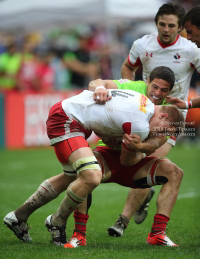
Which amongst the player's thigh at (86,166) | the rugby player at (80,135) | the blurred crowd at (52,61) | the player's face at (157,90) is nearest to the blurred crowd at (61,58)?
the blurred crowd at (52,61)

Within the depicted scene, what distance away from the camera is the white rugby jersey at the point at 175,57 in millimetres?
6262

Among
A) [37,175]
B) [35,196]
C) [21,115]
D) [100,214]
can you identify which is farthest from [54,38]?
[35,196]

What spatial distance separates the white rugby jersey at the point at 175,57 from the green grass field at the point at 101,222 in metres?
1.79

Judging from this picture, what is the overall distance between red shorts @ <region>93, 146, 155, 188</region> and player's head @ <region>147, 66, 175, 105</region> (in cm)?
70

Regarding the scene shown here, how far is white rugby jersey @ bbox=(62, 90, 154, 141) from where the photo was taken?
16.3 feet

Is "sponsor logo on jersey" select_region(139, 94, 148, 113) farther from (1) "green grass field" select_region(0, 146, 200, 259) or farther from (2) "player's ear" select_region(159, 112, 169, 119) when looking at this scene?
(1) "green grass field" select_region(0, 146, 200, 259)

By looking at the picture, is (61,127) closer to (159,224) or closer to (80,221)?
(80,221)

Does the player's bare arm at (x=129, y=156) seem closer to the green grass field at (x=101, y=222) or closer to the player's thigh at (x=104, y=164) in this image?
the player's thigh at (x=104, y=164)

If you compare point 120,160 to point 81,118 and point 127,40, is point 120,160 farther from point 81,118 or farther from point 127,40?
point 127,40

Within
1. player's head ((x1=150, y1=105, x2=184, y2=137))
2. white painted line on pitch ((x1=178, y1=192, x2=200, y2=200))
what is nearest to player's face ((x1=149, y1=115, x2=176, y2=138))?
player's head ((x1=150, y1=105, x2=184, y2=137))

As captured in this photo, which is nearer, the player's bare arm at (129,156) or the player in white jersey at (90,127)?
the player in white jersey at (90,127)

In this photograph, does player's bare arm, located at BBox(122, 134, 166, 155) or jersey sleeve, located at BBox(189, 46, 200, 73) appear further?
jersey sleeve, located at BBox(189, 46, 200, 73)

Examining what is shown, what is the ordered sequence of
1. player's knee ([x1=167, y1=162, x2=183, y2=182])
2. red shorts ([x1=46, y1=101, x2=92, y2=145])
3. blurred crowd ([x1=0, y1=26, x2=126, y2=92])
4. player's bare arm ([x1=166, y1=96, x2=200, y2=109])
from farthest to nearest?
blurred crowd ([x1=0, y1=26, x2=126, y2=92]) → player's bare arm ([x1=166, y1=96, x2=200, y2=109]) → player's knee ([x1=167, y1=162, x2=183, y2=182]) → red shorts ([x1=46, y1=101, x2=92, y2=145])

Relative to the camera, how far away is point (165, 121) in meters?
5.07
